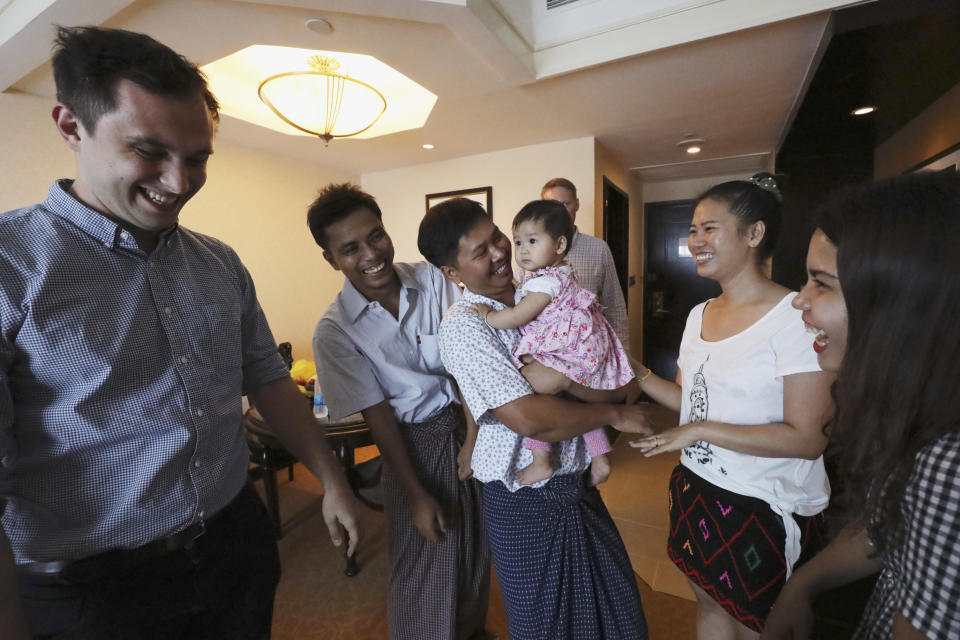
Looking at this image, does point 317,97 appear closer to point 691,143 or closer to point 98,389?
point 98,389

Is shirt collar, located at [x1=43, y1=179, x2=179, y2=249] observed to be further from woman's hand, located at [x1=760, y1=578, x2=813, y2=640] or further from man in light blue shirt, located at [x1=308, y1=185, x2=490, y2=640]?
woman's hand, located at [x1=760, y1=578, x2=813, y2=640]

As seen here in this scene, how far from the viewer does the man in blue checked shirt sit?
71cm

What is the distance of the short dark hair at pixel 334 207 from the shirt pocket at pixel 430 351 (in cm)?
46

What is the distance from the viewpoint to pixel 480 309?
1.14m

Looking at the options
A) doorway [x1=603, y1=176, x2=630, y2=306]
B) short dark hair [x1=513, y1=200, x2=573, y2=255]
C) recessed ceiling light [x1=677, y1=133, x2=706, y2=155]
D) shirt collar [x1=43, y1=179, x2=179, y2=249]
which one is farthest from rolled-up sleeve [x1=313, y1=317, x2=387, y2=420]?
recessed ceiling light [x1=677, y1=133, x2=706, y2=155]

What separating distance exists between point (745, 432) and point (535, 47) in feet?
7.45

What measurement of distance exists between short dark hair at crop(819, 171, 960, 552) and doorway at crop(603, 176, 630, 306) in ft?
11.4

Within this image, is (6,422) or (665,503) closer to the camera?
(6,422)

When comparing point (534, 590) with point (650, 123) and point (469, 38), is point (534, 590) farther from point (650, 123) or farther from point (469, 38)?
point (650, 123)

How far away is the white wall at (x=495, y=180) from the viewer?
359cm

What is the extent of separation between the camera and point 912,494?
1.83ft

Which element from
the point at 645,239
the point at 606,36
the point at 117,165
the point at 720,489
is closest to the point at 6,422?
the point at 117,165

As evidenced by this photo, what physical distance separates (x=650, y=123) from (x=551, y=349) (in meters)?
2.90

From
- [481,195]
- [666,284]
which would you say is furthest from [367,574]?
[666,284]
